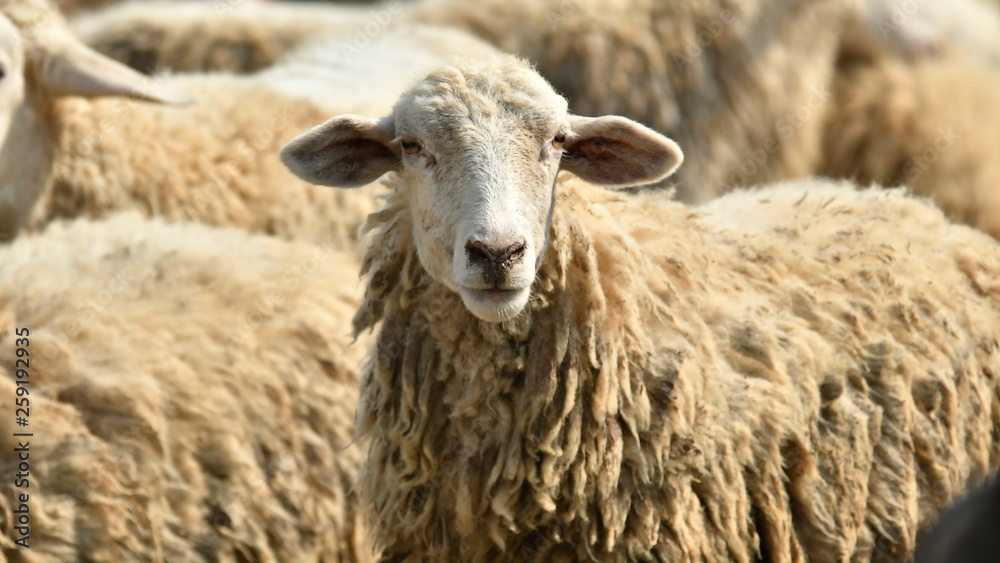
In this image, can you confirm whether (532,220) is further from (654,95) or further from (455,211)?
(654,95)

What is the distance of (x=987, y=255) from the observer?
363cm

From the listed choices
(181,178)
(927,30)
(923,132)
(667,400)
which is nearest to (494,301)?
(667,400)

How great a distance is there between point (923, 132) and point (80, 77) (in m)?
4.56

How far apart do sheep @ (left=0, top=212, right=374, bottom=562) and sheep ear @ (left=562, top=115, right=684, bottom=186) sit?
100cm

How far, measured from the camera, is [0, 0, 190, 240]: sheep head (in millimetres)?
4546

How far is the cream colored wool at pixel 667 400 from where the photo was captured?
9.41 ft

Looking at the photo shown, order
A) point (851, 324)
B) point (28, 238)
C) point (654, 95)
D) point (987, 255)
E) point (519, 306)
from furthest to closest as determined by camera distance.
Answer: point (654, 95) → point (28, 238) → point (987, 255) → point (851, 324) → point (519, 306)

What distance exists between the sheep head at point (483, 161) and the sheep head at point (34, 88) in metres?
1.92

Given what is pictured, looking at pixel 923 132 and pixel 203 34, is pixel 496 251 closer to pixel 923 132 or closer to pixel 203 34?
pixel 923 132

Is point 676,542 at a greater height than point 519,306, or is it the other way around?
point 519,306

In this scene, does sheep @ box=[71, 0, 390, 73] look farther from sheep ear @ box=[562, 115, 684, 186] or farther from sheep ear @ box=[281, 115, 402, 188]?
sheep ear @ box=[562, 115, 684, 186]

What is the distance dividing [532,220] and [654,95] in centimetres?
381

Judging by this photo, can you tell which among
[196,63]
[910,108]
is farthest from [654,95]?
[196,63]

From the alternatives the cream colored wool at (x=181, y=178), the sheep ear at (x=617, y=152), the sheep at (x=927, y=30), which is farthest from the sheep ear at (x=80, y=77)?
the sheep at (x=927, y=30)
